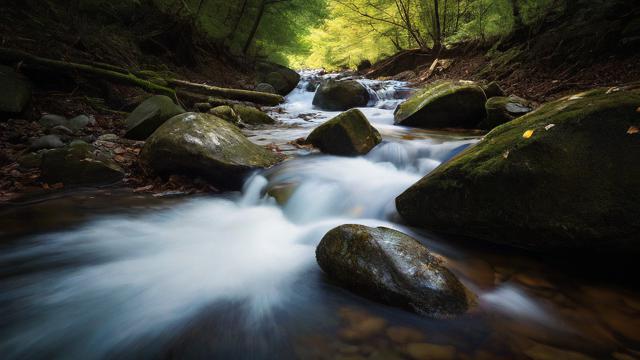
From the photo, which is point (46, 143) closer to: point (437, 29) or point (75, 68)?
point (75, 68)

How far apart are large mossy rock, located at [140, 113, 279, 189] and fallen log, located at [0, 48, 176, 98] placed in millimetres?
3122

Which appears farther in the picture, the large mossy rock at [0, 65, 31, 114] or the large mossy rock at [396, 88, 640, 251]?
the large mossy rock at [0, 65, 31, 114]

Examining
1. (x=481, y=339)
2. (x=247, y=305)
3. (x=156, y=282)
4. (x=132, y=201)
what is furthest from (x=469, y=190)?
(x=132, y=201)

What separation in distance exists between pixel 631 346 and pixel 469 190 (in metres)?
1.39

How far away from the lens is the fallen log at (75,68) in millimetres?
5641

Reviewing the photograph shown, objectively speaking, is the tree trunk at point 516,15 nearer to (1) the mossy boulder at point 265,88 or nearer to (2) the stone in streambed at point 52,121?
(1) the mossy boulder at point 265,88

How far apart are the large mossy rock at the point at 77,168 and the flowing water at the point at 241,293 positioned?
393 millimetres

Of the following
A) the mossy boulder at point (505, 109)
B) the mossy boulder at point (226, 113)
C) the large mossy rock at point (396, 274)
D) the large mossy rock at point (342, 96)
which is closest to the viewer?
the large mossy rock at point (396, 274)

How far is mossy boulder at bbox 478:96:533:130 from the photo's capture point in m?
5.88

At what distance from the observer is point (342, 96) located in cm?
1147

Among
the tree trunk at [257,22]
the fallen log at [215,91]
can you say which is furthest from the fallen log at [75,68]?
the tree trunk at [257,22]

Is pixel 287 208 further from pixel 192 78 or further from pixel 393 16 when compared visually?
pixel 393 16

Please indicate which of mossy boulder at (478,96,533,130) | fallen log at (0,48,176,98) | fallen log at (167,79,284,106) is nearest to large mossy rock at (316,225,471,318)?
mossy boulder at (478,96,533,130)

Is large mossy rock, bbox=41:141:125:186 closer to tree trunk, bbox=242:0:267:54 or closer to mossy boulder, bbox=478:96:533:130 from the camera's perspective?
mossy boulder, bbox=478:96:533:130
